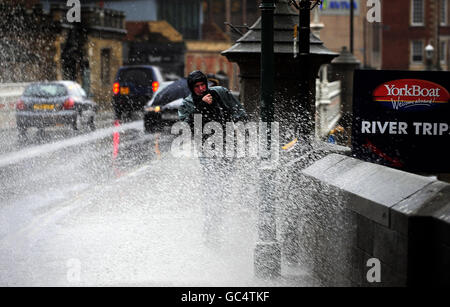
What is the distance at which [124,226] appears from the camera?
884 centimetres

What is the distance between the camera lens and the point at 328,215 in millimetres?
6141

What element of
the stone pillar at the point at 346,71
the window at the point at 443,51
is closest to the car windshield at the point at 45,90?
the stone pillar at the point at 346,71

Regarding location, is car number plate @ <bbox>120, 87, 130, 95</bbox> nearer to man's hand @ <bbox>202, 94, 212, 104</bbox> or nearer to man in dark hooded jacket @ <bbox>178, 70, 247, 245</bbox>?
man in dark hooded jacket @ <bbox>178, 70, 247, 245</bbox>

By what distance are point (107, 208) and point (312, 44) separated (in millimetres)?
3317

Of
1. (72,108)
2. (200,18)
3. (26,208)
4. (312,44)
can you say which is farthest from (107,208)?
(200,18)

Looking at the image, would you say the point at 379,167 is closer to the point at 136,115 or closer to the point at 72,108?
the point at 72,108

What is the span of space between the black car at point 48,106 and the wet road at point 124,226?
26.4 feet

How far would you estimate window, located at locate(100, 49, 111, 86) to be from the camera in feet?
170

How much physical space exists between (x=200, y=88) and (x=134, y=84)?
2164 centimetres

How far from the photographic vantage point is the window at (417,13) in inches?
2916

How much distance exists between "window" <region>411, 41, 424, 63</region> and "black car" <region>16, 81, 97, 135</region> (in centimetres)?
5528
